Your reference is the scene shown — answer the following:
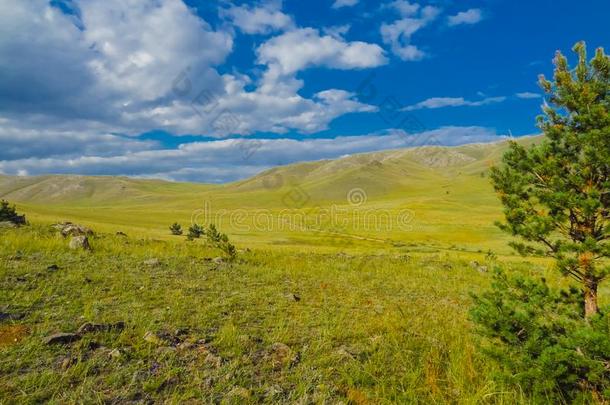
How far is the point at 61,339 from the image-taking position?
17.0 feet

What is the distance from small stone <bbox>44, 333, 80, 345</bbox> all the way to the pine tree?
23.5ft

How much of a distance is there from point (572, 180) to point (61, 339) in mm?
7879

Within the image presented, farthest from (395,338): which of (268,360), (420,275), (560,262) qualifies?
(420,275)

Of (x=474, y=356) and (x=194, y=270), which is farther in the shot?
(x=194, y=270)

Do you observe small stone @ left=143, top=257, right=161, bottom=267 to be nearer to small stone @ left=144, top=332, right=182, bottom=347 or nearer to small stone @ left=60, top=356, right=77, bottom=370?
small stone @ left=144, top=332, right=182, bottom=347

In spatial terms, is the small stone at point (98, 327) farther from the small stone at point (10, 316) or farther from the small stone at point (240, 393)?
the small stone at point (240, 393)

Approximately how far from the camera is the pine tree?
17.2ft

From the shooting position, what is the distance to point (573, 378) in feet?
13.8

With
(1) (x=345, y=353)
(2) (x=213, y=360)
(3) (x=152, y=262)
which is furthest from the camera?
(3) (x=152, y=262)

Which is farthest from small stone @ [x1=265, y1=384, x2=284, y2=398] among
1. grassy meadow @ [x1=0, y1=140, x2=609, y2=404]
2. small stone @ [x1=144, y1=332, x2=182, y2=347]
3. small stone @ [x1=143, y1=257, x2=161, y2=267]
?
small stone @ [x1=143, y1=257, x2=161, y2=267]

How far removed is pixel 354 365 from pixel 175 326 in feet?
10.4

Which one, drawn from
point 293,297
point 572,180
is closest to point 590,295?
point 572,180

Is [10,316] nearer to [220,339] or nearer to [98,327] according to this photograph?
[98,327]

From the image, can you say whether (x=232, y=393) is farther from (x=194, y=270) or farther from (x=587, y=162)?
(x=194, y=270)
